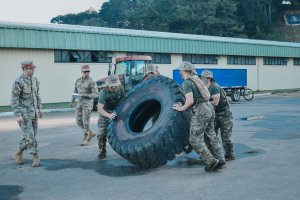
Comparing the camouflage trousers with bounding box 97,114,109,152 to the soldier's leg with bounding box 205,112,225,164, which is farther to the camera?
the camouflage trousers with bounding box 97,114,109,152

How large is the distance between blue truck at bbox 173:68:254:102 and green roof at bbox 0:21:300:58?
4471 mm

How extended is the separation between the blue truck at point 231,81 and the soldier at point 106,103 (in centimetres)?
1710

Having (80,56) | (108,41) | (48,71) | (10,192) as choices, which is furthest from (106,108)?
(108,41)

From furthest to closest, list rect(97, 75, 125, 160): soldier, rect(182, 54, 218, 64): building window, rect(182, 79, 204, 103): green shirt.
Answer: rect(182, 54, 218, 64): building window, rect(97, 75, 125, 160): soldier, rect(182, 79, 204, 103): green shirt

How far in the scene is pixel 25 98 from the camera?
7.38m

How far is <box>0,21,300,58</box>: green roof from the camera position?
22109mm

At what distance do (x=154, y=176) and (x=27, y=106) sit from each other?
2809mm

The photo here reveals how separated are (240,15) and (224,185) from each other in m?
69.4

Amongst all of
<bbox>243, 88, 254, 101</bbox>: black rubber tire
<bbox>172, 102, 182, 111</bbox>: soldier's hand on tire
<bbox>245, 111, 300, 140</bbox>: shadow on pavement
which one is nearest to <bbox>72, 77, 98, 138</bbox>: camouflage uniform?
<bbox>172, 102, 182, 111</bbox>: soldier's hand on tire

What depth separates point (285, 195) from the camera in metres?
4.95

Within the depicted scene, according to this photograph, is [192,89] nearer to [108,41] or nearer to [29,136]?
[29,136]

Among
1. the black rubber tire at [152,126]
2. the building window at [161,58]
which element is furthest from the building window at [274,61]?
the black rubber tire at [152,126]

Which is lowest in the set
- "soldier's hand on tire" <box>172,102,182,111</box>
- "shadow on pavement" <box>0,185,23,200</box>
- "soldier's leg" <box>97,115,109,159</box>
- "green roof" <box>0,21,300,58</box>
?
"shadow on pavement" <box>0,185,23,200</box>

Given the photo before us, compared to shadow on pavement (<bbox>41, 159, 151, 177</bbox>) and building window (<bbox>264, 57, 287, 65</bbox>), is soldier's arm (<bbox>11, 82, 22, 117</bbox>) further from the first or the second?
building window (<bbox>264, 57, 287, 65</bbox>)
